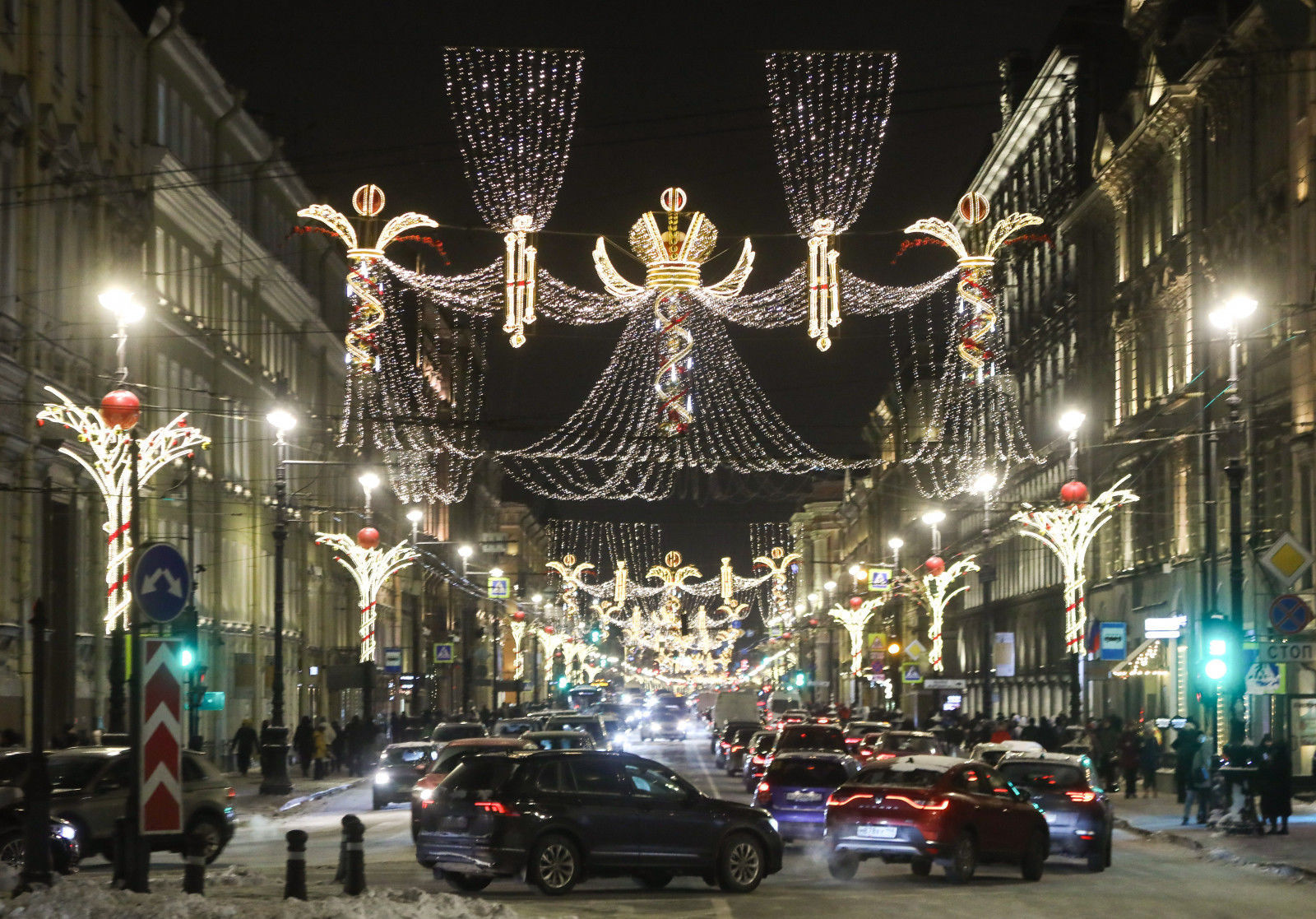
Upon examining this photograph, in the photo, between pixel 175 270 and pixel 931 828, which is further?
pixel 175 270

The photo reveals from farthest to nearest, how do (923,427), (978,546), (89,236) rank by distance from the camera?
(923,427) → (978,546) → (89,236)

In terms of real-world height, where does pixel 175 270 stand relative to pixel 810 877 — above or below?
above

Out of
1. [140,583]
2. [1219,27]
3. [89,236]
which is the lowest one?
[140,583]

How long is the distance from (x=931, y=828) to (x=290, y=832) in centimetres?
869

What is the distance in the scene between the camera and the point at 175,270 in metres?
53.0

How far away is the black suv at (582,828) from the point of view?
2142 cm

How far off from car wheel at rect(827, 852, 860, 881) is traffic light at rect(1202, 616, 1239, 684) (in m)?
11.6

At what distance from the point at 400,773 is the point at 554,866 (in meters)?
18.4

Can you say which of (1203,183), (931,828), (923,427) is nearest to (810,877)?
(931,828)

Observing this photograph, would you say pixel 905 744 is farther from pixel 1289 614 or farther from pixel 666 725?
pixel 666 725

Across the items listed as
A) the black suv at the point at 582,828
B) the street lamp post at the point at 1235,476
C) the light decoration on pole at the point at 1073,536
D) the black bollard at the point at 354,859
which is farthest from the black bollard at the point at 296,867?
the light decoration on pole at the point at 1073,536

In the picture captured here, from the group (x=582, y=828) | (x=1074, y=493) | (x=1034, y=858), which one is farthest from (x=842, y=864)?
(x=1074, y=493)

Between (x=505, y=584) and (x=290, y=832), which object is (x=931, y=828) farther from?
(x=505, y=584)

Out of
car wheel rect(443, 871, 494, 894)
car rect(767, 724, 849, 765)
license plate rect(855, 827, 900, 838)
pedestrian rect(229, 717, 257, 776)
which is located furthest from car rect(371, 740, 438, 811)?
license plate rect(855, 827, 900, 838)
